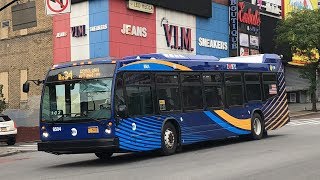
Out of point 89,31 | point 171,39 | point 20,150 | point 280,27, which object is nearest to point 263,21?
point 280,27

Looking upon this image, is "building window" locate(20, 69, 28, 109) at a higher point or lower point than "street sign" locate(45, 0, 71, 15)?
lower

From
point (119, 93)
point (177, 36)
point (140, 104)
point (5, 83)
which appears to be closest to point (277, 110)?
point (140, 104)

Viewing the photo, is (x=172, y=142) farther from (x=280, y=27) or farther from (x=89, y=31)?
(x=280, y=27)

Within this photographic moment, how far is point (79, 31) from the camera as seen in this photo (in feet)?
103

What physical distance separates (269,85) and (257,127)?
1.86 m

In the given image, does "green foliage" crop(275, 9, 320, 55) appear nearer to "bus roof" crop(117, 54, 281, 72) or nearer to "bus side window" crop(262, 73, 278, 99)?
"bus roof" crop(117, 54, 281, 72)

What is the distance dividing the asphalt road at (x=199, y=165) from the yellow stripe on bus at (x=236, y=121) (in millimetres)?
1032

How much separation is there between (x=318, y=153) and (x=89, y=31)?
65.5 feet

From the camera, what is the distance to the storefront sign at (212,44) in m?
38.2

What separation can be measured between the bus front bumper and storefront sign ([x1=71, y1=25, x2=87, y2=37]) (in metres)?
18.4

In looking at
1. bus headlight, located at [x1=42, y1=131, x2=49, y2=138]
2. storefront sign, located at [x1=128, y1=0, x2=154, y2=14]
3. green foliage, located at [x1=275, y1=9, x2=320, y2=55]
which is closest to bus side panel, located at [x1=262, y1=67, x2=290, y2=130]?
bus headlight, located at [x1=42, y1=131, x2=49, y2=138]

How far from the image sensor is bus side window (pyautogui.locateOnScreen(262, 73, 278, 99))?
19812 mm

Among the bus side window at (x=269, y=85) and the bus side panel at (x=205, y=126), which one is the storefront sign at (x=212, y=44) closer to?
the bus side window at (x=269, y=85)

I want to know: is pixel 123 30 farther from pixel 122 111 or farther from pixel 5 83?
pixel 122 111
